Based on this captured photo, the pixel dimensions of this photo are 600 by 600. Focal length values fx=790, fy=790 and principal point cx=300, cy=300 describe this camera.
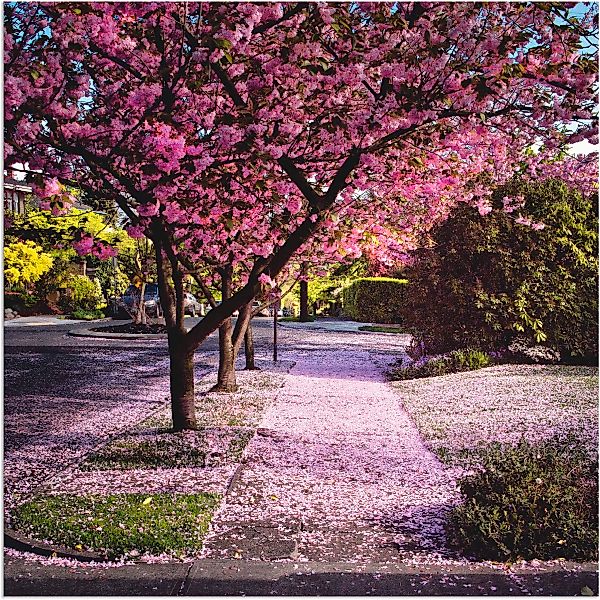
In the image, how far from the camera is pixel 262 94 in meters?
6.03

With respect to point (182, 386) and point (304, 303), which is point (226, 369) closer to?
point (182, 386)

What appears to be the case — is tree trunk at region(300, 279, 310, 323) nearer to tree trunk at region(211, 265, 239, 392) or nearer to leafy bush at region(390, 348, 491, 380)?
leafy bush at region(390, 348, 491, 380)

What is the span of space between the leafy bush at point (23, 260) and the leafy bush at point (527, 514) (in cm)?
2413

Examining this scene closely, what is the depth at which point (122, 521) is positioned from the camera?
17.6 feet

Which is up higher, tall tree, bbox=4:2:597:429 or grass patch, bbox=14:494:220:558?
tall tree, bbox=4:2:597:429

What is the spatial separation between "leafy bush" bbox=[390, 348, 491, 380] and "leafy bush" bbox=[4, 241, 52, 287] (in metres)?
16.9

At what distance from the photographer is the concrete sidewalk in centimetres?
446

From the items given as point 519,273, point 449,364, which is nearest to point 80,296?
point 449,364

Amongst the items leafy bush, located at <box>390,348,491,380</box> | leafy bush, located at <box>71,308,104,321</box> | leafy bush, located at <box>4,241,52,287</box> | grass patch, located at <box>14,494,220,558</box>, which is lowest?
grass patch, located at <box>14,494,220,558</box>

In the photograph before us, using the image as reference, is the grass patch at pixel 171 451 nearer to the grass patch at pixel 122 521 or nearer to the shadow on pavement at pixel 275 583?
the grass patch at pixel 122 521

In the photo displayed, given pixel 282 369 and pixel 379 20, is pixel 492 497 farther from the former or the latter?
pixel 282 369

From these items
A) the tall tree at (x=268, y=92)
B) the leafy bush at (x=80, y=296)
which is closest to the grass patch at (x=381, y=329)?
the leafy bush at (x=80, y=296)

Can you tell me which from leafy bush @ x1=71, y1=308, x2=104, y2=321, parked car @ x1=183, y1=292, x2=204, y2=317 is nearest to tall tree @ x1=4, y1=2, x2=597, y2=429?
leafy bush @ x1=71, y1=308, x2=104, y2=321

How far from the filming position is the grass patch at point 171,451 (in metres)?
7.21
